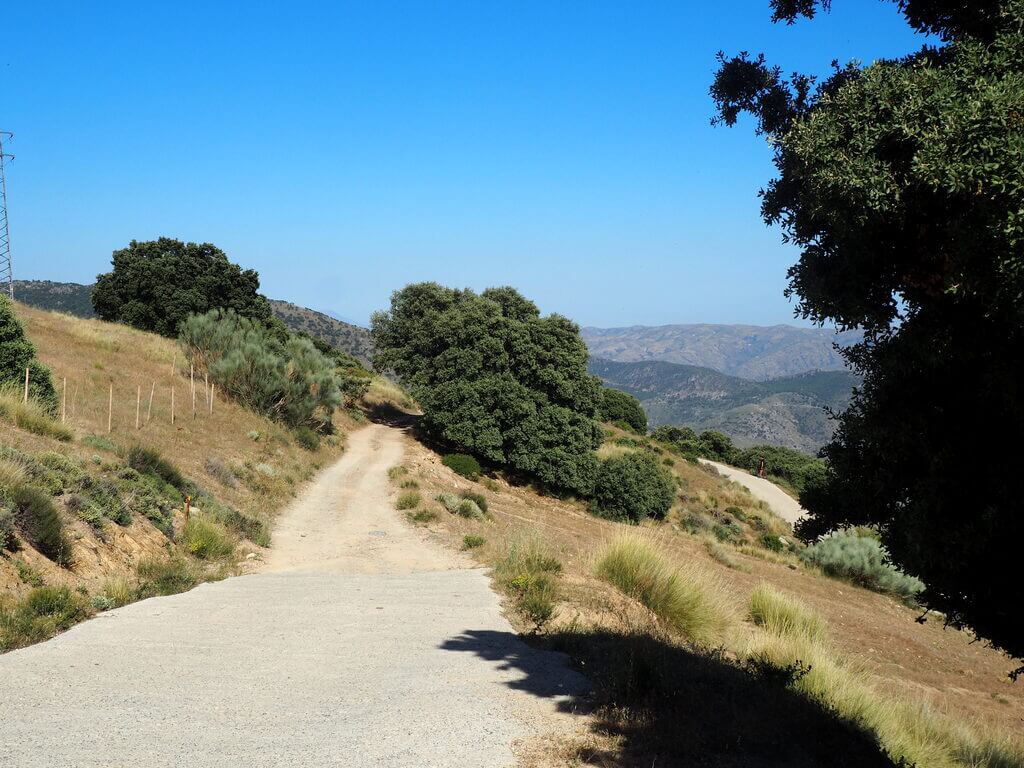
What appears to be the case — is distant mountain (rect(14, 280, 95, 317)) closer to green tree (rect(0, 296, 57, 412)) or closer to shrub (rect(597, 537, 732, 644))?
green tree (rect(0, 296, 57, 412))

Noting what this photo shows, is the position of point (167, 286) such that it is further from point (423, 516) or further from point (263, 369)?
point (423, 516)

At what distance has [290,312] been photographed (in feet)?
392

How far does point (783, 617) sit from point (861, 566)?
12.9 meters

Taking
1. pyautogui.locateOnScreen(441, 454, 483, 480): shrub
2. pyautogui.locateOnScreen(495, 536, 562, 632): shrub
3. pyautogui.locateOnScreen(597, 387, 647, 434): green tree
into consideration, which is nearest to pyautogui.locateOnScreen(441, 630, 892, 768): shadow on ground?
pyautogui.locateOnScreen(495, 536, 562, 632): shrub

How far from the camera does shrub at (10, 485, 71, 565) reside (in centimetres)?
816

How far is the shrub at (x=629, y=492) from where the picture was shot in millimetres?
31391

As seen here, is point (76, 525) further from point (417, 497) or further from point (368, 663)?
point (417, 497)

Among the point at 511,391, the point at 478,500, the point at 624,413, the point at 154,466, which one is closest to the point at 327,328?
the point at 624,413

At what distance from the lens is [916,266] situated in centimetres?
446

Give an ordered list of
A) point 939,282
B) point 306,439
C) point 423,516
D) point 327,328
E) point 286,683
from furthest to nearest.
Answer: point 327,328
point 306,439
point 423,516
point 286,683
point 939,282

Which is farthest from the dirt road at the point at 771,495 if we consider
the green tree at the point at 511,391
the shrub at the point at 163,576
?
the shrub at the point at 163,576

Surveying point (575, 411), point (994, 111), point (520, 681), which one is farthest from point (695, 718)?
point (575, 411)

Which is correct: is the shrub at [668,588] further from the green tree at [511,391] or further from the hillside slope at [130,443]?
the green tree at [511,391]

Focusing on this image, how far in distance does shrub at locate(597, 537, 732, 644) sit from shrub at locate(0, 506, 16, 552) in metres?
Result: 7.30
